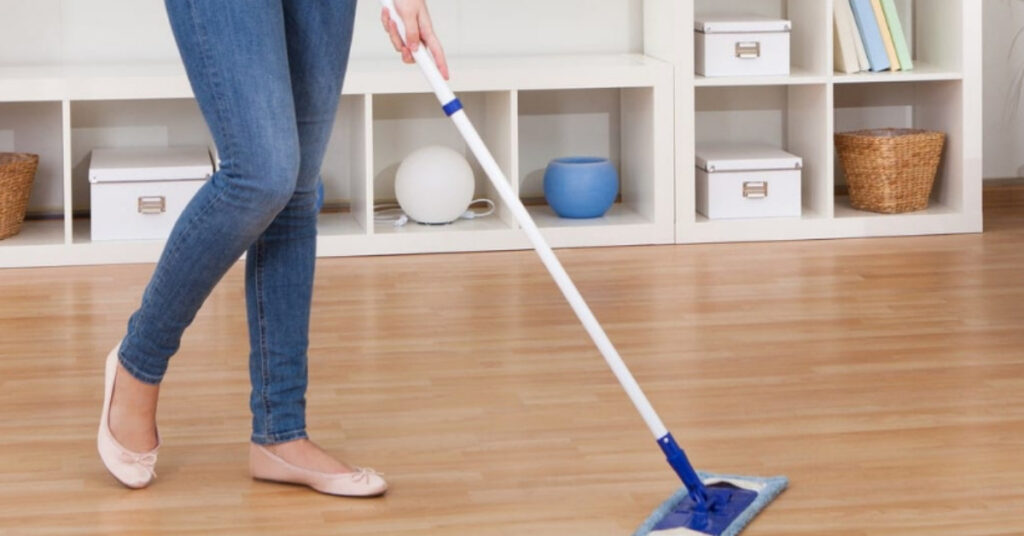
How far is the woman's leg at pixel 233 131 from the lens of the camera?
1.63m

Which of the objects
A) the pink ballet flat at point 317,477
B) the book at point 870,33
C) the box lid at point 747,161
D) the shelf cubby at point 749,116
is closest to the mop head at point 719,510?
the pink ballet flat at point 317,477

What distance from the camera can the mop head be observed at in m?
1.72

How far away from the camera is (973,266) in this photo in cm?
338

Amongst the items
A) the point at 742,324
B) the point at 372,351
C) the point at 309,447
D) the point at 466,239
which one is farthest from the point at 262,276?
the point at 466,239

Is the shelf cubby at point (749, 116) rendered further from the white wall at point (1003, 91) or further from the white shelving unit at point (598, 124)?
the white wall at point (1003, 91)

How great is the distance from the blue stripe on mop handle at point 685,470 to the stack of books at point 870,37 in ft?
7.42

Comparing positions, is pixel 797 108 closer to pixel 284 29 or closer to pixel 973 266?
pixel 973 266

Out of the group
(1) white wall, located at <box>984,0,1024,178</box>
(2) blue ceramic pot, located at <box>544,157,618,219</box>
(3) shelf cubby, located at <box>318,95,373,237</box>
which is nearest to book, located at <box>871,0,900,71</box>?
(1) white wall, located at <box>984,0,1024,178</box>

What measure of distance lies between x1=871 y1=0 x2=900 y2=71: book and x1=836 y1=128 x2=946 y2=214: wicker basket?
189 millimetres

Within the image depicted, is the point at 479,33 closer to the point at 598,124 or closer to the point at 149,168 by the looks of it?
the point at 598,124

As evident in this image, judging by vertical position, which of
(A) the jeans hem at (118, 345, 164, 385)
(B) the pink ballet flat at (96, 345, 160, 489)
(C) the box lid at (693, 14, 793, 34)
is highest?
(C) the box lid at (693, 14, 793, 34)

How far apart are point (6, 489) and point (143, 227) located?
170 centimetres

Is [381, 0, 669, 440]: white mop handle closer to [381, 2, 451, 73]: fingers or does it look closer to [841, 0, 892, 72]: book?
[381, 2, 451, 73]: fingers

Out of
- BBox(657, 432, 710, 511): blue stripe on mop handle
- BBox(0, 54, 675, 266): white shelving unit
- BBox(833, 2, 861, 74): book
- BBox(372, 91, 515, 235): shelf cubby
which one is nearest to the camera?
BBox(657, 432, 710, 511): blue stripe on mop handle
